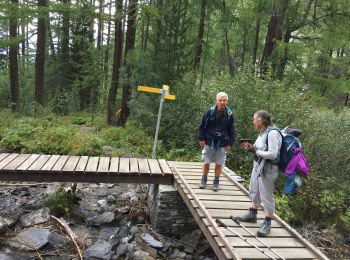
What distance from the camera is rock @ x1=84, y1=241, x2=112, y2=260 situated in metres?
5.95

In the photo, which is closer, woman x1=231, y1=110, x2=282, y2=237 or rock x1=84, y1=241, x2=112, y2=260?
woman x1=231, y1=110, x2=282, y2=237

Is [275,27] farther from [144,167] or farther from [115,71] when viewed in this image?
[144,167]

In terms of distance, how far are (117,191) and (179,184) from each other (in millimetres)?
2547

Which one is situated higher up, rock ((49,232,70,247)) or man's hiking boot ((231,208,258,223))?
man's hiking boot ((231,208,258,223))

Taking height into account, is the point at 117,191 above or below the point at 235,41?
below

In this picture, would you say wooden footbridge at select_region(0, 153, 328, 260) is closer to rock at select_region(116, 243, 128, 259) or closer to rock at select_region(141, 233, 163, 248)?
rock at select_region(141, 233, 163, 248)

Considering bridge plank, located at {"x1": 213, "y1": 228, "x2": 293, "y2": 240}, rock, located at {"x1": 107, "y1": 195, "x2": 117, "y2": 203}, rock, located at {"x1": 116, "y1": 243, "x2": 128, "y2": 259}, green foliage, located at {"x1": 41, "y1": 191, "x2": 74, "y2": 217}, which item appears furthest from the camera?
rock, located at {"x1": 107, "y1": 195, "x2": 117, "y2": 203}

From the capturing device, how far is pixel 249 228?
16.8 ft

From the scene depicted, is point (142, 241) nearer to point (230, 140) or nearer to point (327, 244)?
point (230, 140)

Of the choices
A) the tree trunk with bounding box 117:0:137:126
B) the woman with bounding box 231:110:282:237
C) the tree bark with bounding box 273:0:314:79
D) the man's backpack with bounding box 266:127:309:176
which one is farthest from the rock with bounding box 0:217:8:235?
the tree bark with bounding box 273:0:314:79

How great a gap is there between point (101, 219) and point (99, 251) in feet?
4.17

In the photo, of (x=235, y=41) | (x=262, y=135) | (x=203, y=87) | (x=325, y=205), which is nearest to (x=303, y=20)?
(x=203, y=87)

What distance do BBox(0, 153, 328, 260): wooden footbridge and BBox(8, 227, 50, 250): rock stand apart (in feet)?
3.57

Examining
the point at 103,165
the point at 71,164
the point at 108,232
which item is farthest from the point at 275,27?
the point at 108,232
